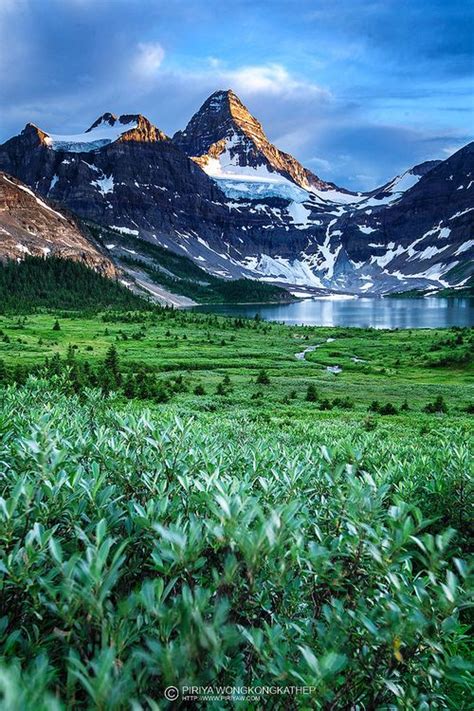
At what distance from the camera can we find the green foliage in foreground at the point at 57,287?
518ft

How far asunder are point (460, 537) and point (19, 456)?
596cm

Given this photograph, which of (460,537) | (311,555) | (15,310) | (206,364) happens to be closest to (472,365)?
(206,364)

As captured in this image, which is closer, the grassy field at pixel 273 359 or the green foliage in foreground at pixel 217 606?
the green foliage in foreground at pixel 217 606

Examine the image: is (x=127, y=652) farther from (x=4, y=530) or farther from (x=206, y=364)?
(x=206, y=364)

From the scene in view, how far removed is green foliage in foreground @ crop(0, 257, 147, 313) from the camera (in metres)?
158

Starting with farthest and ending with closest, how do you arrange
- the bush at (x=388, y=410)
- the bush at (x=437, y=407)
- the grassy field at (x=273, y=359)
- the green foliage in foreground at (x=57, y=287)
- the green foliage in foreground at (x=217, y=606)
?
1. the green foliage in foreground at (x=57, y=287)
2. the grassy field at (x=273, y=359)
3. the bush at (x=437, y=407)
4. the bush at (x=388, y=410)
5. the green foliage in foreground at (x=217, y=606)

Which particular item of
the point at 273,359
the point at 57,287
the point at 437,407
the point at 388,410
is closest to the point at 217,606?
the point at 388,410

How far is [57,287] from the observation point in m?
176

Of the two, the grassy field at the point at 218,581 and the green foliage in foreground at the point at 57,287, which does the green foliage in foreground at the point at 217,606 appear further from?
the green foliage in foreground at the point at 57,287

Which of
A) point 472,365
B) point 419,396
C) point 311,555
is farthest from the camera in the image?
point 472,365

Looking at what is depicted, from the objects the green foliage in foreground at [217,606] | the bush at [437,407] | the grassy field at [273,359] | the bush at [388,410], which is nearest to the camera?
the green foliage in foreground at [217,606]

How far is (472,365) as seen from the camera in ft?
218

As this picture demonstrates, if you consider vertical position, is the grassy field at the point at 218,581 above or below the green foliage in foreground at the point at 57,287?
below

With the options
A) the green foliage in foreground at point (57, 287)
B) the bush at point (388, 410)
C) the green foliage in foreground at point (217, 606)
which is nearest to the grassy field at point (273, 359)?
the bush at point (388, 410)
